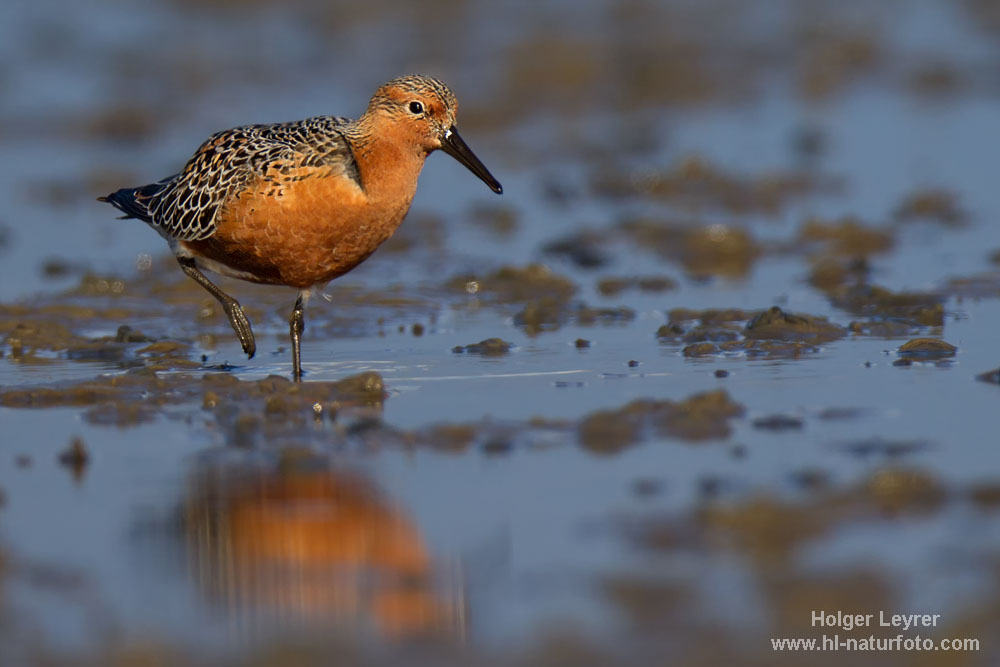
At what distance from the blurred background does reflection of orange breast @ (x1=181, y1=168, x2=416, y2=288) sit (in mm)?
677

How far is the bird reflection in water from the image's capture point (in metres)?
5.70

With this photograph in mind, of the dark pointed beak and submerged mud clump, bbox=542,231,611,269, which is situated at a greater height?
the dark pointed beak

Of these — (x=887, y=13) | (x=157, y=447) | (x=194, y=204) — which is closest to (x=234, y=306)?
(x=194, y=204)

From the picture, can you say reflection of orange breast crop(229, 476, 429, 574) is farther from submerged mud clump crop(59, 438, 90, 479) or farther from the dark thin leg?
the dark thin leg

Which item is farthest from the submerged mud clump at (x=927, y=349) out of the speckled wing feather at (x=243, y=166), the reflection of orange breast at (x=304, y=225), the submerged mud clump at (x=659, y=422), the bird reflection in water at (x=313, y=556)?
the bird reflection in water at (x=313, y=556)

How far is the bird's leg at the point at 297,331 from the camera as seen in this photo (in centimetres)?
945

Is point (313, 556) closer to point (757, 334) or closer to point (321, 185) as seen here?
point (321, 185)

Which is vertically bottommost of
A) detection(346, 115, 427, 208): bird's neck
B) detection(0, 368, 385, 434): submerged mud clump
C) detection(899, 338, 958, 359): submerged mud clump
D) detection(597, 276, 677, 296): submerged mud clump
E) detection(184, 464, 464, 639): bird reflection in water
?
detection(184, 464, 464, 639): bird reflection in water

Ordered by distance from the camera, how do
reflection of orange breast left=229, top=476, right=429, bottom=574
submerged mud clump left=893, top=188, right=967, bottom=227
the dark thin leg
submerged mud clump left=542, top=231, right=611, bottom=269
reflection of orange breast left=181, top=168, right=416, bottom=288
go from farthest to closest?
submerged mud clump left=893, top=188, right=967, bottom=227
submerged mud clump left=542, top=231, right=611, bottom=269
the dark thin leg
reflection of orange breast left=181, top=168, right=416, bottom=288
reflection of orange breast left=229, top=476, right=429, bottom=574

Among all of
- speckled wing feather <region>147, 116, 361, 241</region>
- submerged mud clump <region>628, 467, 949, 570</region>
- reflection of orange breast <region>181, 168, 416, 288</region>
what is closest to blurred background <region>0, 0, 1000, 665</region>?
submerged mud clump <region>628, 467, 949, 570</region>

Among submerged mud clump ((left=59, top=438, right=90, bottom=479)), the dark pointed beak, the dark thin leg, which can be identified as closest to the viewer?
submerged mud clump ((left=59, top=438, right=90, bottom=479))

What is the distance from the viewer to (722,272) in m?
12.1

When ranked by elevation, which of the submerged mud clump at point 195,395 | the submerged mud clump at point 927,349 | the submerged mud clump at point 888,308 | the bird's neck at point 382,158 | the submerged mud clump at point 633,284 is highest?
the bird's neck at point 382,158

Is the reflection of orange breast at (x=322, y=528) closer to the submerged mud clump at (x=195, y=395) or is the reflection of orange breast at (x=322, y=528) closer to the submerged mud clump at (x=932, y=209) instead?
the submerged mud clump at (x=195, y=395)
